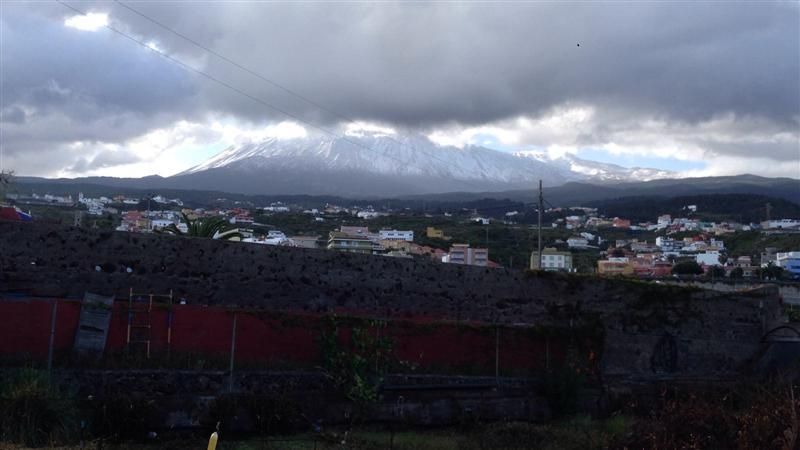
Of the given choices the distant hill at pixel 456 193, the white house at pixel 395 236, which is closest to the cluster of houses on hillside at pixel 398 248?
the white house at pixel 395 236

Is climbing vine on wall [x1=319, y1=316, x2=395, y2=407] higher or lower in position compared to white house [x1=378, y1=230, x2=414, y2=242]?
lower

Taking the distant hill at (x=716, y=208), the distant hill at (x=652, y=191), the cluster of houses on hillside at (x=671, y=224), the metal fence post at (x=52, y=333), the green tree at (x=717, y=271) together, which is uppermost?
the distant hill at (x=652, y=191)

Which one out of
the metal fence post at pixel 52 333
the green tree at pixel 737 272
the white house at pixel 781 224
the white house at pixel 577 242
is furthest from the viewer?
the white house at pixel 781 224

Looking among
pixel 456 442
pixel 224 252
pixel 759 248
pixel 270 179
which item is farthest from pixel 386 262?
pixel 270 179

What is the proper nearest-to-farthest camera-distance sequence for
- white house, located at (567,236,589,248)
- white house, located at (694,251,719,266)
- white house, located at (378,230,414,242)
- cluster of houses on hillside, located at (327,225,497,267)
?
cluster of houses on hillside, located at (327,225,497,267) < white house, located at (378,230,414,242) < white house, located at (694,251,719,266) < white house, located at (567,236,589,248)

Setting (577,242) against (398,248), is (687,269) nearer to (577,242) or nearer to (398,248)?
(577,242)

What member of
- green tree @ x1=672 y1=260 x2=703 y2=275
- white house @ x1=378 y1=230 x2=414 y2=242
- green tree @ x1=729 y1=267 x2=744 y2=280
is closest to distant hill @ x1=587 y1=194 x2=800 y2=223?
green tree @ x1=729 y1=267 x2=744 y2=280

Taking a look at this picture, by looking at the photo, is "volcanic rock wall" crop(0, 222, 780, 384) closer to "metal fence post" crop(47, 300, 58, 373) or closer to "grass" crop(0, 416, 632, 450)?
"metal fence post" crop(47, 300, 58, 373)

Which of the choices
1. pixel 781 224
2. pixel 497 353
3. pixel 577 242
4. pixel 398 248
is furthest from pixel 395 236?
pixel 781 224

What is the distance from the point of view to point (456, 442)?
36.4 ft

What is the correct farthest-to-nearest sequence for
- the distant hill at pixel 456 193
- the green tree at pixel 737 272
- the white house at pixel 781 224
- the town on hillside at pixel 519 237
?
1. the distant hill at pixel 456 193
2. the white house at pixel 781 224
3. the green tree at pixel 737 272
4. the town on hillside at pixel 519 237

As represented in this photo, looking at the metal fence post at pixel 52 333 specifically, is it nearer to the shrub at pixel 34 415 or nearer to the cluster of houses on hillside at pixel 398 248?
the shrub at pixel 34 415

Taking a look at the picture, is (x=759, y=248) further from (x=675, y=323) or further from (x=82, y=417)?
(x=82, y=417)

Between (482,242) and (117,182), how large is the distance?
84.9 meters
